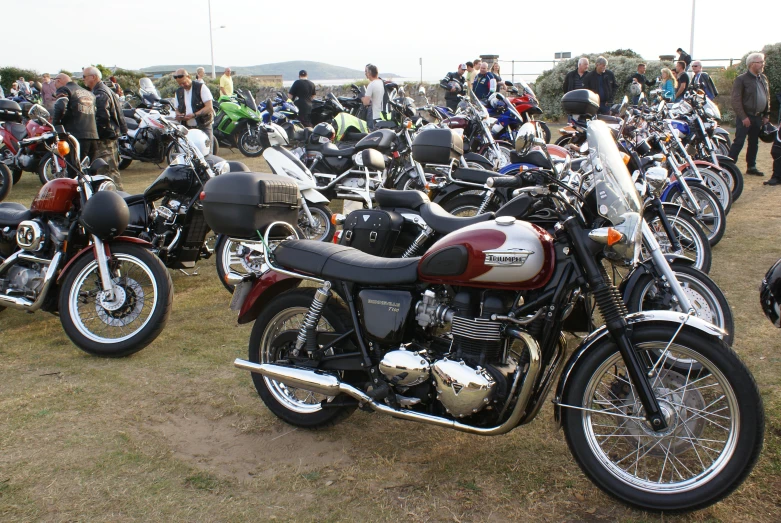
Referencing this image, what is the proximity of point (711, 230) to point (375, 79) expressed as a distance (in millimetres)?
7332

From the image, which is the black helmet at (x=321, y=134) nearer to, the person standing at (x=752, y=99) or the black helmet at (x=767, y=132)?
the person standing at (x=752, y=99)

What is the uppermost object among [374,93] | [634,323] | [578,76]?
[578,76]

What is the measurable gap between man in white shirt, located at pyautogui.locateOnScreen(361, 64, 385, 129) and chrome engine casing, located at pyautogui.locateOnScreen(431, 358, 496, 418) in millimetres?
9759

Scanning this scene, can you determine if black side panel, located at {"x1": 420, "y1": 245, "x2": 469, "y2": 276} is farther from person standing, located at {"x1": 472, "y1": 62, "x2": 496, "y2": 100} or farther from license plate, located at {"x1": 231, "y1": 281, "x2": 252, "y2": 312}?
person standing, located at {"x1": 472, "y1": 62, "x2": 496, "y2": 100}

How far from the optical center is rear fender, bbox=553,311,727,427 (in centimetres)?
239

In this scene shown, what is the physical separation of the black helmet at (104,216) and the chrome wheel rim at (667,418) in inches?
122

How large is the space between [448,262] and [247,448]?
1368 mm

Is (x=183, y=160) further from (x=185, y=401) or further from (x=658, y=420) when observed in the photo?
(x=658, y=420)

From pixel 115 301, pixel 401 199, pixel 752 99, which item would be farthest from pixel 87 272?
pixel 752 99

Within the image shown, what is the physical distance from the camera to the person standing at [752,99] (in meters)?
9.80

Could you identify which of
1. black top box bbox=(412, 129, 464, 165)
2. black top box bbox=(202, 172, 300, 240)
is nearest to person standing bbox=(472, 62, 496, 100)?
black top box bbox=(412, 129, 464, 165)

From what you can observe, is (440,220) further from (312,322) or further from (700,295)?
(700,295)

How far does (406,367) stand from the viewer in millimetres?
2795

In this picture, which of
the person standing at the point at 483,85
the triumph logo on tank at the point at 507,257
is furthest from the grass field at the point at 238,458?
the person standing at the point at 483,85
